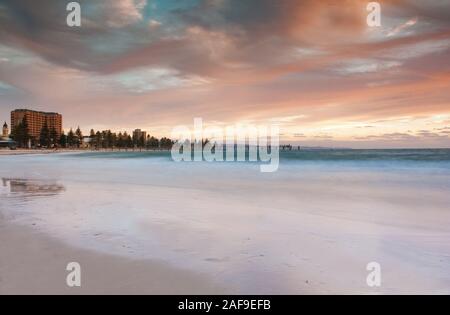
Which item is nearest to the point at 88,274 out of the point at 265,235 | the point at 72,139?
the point at 265,235

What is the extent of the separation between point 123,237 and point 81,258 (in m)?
1.18

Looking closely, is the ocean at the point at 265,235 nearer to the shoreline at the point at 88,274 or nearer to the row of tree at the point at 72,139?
the shoreline at the point at 88,274

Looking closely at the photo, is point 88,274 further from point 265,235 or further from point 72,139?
point 72,139

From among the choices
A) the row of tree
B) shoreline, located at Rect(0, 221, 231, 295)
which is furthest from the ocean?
the row of tree

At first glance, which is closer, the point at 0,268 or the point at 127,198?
the point at 0,268

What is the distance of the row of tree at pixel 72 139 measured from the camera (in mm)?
104375

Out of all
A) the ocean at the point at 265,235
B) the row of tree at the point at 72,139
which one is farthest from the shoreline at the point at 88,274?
the row of tree at the point at 72,139

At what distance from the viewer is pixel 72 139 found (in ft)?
425

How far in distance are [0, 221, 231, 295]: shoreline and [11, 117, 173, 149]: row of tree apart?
11514 cm

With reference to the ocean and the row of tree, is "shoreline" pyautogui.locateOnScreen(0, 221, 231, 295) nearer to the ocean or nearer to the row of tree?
the ocean

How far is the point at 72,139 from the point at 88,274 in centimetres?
13800

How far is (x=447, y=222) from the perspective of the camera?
831 centimetres
